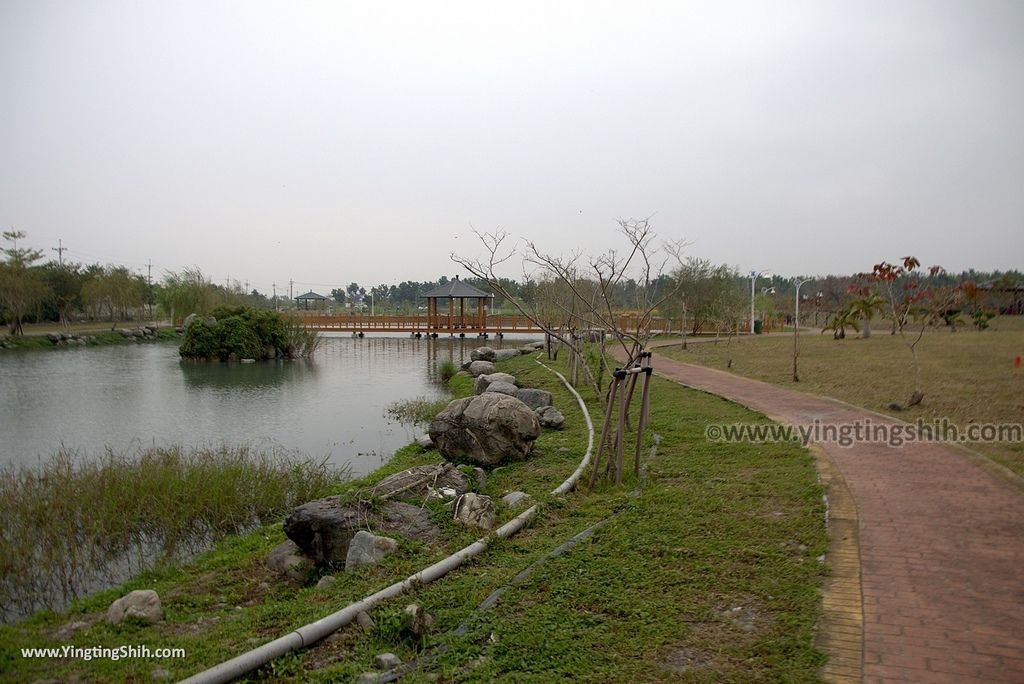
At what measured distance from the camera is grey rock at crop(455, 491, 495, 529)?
5082 mm

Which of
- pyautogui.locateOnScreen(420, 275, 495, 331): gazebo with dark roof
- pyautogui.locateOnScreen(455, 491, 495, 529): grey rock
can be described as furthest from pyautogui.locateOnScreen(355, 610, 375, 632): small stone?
pyautogui.locateOnScreen(420, 275, 495, 331): gazebo with dark roof

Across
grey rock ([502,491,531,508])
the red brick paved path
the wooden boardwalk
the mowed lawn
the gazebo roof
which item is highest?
the gazebo roof

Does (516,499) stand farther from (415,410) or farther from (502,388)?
(415,410)

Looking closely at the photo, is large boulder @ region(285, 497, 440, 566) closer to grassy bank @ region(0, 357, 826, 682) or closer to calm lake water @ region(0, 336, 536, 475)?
grassy bank @ region(0, 357, 826, 682)

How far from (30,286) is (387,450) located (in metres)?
30.8

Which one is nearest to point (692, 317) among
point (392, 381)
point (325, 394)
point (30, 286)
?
point (392, 381)

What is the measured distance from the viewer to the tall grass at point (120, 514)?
524 cm

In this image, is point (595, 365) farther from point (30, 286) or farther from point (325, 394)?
point (30, 286)

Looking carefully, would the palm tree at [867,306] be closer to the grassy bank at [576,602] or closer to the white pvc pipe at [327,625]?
the grassy bank at [576,602]

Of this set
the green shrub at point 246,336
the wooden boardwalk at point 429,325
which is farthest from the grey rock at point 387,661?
the wooden boardwalk at point 429,325

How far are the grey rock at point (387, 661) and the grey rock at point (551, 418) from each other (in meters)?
6.42

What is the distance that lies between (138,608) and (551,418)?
626 cm

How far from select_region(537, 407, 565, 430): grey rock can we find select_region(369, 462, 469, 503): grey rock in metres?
3.31

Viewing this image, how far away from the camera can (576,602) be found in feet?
11.5
